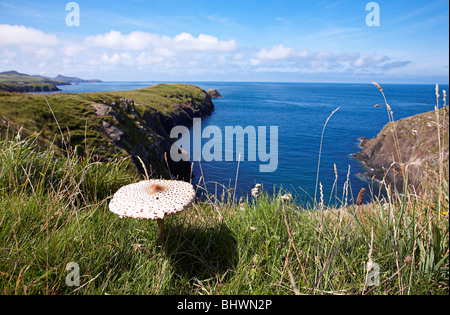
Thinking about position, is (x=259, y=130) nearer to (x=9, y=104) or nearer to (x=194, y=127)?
(x=194, y=127)

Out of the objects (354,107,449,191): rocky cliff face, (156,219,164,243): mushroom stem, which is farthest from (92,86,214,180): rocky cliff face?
(354,107,449,191): rocky cliff face

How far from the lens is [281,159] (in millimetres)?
51750

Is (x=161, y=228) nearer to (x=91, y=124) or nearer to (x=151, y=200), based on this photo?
(x=151, y=200)

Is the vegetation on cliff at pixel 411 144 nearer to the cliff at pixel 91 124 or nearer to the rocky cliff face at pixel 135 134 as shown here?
the rocky cliff face at pixel 135 134

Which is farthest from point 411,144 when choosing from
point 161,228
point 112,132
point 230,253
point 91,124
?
point 161,228

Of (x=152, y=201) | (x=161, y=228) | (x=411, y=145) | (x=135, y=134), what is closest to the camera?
(x=152, y=201)

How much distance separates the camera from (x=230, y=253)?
373 centimetres

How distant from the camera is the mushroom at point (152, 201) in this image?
3.04 m

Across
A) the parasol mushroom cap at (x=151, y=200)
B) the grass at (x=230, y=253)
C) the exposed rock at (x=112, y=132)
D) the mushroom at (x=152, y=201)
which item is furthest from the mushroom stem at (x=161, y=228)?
the exposed rock at (x=112, y=132)

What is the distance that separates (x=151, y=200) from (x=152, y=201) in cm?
3
